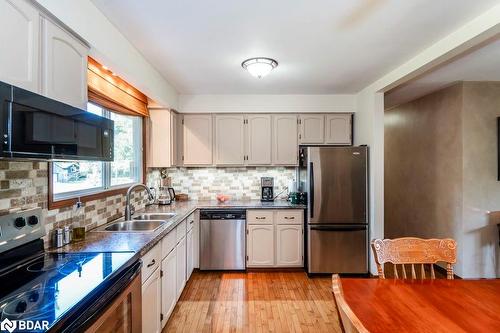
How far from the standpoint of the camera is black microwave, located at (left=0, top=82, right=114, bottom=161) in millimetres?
945

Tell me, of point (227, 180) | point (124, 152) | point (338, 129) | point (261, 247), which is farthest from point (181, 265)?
point (338, 129)

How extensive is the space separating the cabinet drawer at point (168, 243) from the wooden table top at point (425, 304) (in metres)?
1.39

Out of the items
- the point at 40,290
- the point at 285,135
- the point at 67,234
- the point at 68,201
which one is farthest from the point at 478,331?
the point at 285,135

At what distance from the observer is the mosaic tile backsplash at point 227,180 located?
13.3 feet

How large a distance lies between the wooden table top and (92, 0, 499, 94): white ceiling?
5.27 ft

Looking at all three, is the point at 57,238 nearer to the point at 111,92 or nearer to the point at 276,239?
the point at 111,92

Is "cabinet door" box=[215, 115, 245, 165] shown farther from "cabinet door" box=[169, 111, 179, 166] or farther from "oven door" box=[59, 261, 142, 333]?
"oven door" box=[59, 261, 142, 333]

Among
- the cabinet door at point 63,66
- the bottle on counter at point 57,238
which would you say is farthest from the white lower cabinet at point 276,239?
the cabinet door at point 63,66

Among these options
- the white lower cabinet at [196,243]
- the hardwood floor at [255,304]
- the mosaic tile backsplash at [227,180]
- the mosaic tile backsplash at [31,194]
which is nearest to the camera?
the mosaic tile backsplash at [31,194]

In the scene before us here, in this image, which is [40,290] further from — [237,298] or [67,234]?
[237,298]

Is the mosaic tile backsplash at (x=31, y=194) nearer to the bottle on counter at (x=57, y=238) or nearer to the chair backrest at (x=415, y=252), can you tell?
the bottle on counter at (x=57, y=238)

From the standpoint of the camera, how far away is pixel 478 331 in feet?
3.41

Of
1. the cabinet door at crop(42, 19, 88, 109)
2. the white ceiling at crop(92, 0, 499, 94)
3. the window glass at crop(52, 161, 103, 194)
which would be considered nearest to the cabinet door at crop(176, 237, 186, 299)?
the window glass at crop(52, 161, 103, 194)

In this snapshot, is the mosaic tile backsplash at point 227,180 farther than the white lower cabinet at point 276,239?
Yes
